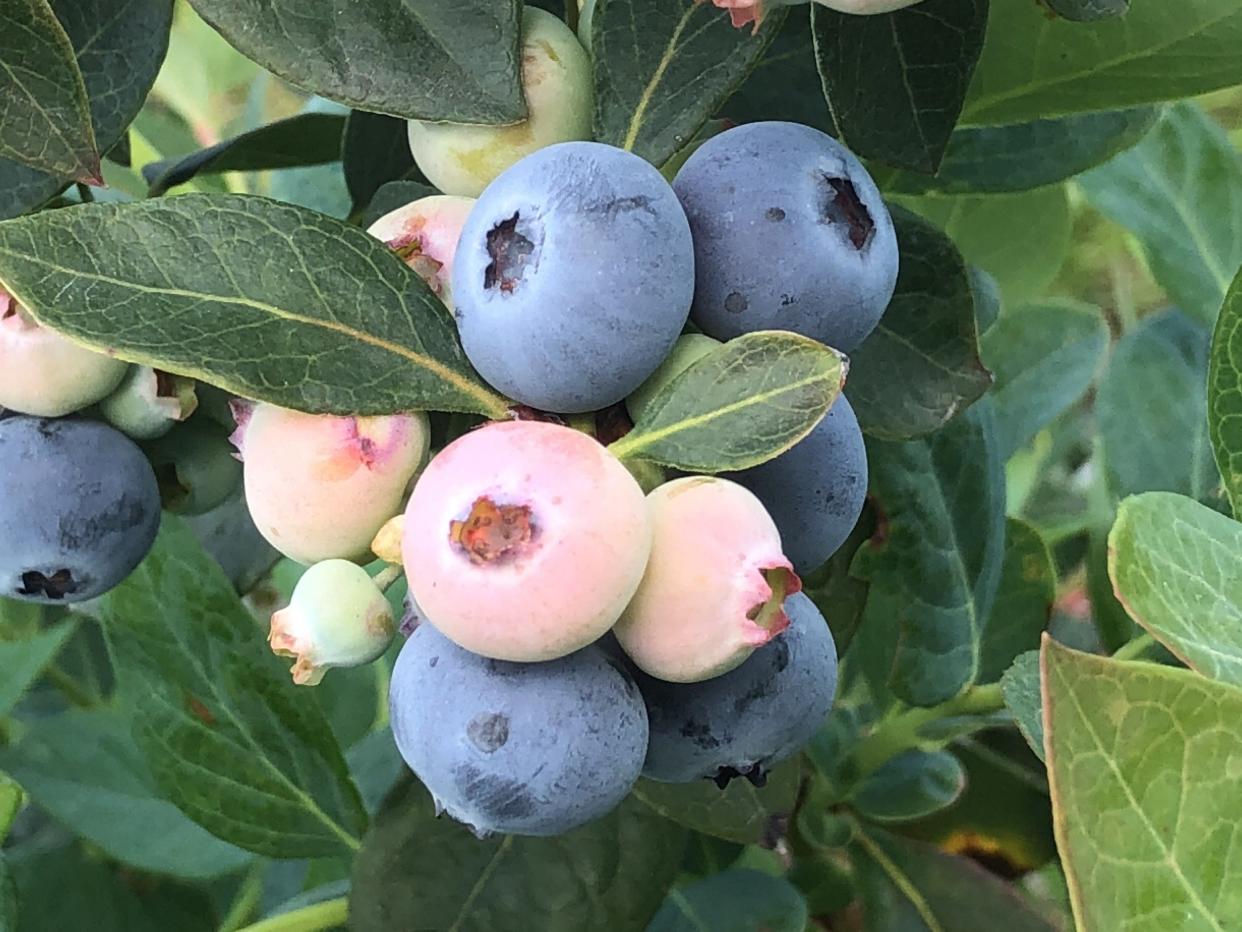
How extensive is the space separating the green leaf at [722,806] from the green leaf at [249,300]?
1.09 feet

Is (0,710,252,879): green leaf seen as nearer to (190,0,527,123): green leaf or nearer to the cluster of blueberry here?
the cluster of blueberry

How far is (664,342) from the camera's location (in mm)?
442

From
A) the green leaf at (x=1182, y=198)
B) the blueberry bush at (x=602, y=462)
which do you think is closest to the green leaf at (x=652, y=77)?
the blueberry bush at (x=602, y=462)

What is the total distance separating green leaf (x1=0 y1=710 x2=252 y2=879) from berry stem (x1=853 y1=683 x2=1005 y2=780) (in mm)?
504

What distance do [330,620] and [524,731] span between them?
0.08 m

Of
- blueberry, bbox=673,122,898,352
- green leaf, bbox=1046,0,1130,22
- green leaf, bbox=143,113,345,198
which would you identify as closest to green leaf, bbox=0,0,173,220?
green leaf, bbox=143,113,345,198

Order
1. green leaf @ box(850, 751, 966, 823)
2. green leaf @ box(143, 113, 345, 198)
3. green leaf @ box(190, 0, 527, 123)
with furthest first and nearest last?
green leaf @ box(850, 751, 966, 823) → green leaf @ box(143, 113, 345, 198) → green leaf @ box(190, 0, 527, 123)

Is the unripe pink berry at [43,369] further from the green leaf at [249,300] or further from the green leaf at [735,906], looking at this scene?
the green leaf at [735,906]

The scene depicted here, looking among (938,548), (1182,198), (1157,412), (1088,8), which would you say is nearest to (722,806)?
(938,548)

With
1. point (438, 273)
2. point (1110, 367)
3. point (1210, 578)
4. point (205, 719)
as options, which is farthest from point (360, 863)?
point (1110, 367)

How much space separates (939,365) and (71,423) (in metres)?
0.42

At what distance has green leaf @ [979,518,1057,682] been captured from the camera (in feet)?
3.01

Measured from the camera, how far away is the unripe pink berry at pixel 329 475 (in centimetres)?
46

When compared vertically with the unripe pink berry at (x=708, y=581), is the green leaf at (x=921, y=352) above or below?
below
